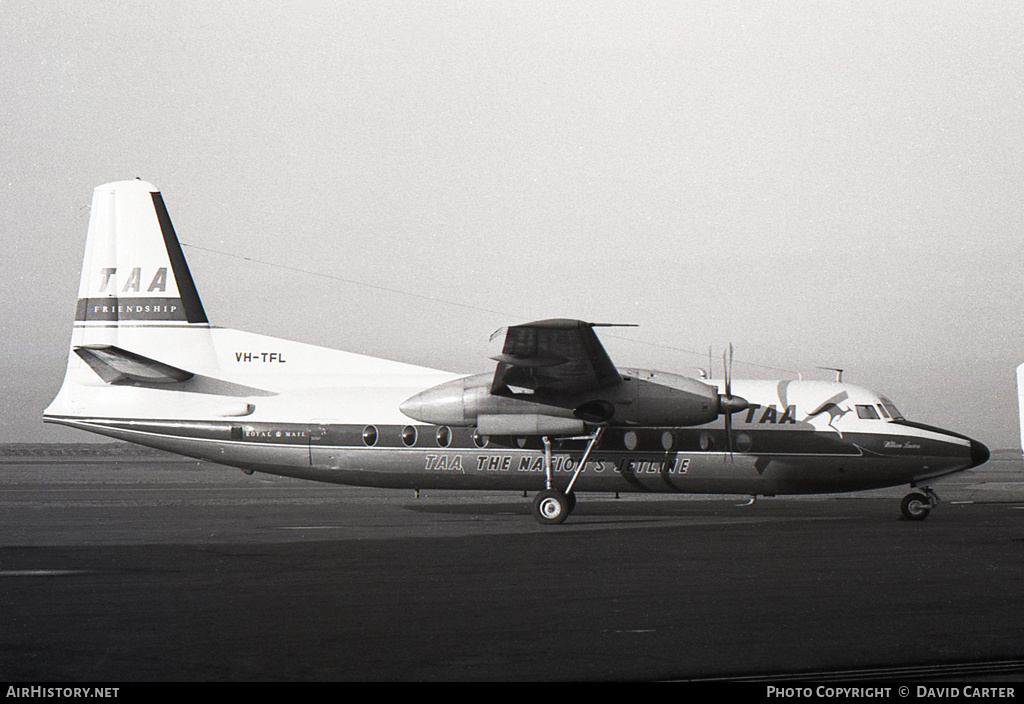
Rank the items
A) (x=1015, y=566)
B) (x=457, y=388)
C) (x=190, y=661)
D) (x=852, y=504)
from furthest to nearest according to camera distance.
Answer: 1. (x=852, y=504)
2. (x=457, y=388)
3. (x=1015, y=566)
4. (x=190, y=661)

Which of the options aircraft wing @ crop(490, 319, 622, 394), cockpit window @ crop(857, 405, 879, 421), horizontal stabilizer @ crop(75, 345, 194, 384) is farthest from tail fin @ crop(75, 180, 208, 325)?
cockpit window @ crop(857, 405, 879, 421)

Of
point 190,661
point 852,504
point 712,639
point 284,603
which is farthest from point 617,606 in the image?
point 852,504

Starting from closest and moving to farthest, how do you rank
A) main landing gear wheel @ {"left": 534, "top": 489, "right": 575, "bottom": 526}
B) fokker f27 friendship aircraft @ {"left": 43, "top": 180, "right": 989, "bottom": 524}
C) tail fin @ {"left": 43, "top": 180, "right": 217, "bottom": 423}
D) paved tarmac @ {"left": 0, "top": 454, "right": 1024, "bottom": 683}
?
paved tarmac @ {"left": 0, "top": 454, "right": 1024, "bottom": 683}, main landing gear wheel @ {"left": 534, "top": 489, "right": 575, "bottom": 526}, fokker f27 friendship aircraft @ {"left": 43, "top": 180, "right": 989, "bottom": 524}, tail fin @ {"left": 43, "top": 180, "right": 217, "bottom": 423}

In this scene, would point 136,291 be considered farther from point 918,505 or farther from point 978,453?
point 978,453

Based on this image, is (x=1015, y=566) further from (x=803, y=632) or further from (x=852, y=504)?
(x=852, y=504)

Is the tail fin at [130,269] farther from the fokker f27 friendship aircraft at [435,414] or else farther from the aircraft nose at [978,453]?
the aircraft nose at [978,453]

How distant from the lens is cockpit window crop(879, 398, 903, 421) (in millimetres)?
20766

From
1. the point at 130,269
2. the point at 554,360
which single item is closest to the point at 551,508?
the point at 554,360

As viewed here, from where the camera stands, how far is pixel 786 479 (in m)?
20.4

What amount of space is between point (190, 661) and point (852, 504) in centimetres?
2234

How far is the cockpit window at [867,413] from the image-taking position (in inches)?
813

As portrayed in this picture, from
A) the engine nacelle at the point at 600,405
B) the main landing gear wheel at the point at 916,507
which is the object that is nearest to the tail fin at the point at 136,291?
the engine nacelle at the point at 600,405

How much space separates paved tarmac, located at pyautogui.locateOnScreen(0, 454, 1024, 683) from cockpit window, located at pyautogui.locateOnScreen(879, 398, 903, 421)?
7.15 feet

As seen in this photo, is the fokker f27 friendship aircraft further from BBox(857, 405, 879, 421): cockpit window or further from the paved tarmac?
the paved tarmac
